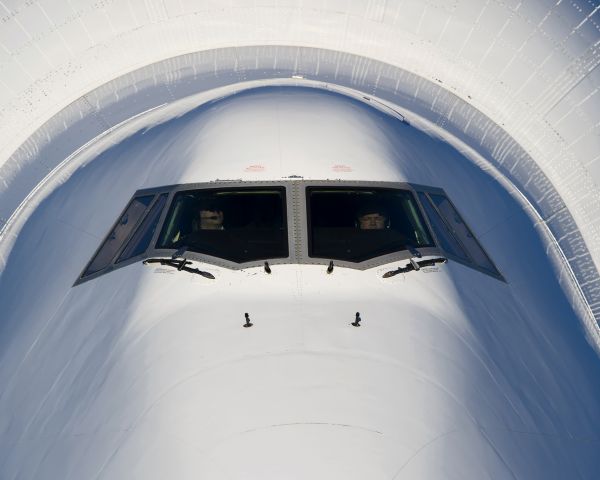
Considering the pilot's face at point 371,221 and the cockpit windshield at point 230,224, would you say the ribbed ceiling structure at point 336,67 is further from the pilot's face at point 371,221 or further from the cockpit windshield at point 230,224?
the pilot's face at point 371,221

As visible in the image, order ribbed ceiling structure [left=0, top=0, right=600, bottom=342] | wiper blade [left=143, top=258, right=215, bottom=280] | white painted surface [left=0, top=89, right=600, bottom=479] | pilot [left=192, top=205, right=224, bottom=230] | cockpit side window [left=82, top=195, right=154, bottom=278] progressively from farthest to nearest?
ribbed ceiling structure [left=0, top=0, right=600, bottom=342] < pilot [left=192, top=205, right=224, bottom=230] < cockpit side window [left=82, top=195, right=154, bottom=278] < wiper blade [left=143, top=258, right=215, bottom=280] < white painted surface [left=0, top=89, right=600, bottom=479]

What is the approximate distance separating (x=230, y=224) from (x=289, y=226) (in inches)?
22.1

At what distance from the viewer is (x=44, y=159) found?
1170 cm

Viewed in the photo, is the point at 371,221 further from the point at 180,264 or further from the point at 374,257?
the point at 180,264

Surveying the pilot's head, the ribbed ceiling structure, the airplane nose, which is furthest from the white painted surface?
the ribbed ceiling structure

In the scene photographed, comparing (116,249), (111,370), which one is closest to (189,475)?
(111,370)

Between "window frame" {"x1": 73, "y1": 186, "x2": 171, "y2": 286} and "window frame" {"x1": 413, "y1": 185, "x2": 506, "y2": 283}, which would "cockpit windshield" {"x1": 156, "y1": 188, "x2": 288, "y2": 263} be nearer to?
"window frame" {"x1": 73, "y1": 186, "x2": 171, "y2": 286}

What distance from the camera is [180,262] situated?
728 cm

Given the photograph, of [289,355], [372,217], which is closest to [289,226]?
[372,217]

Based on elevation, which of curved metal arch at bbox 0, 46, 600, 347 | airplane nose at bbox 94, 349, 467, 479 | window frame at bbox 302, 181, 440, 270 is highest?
curved metal arch at bbox 0, 46, 600, 347

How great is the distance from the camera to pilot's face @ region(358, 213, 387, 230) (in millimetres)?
8164

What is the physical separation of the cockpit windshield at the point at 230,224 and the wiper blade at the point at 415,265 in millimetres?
838

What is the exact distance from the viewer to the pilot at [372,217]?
321 inches

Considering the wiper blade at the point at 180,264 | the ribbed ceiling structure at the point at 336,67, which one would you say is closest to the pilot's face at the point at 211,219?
the wiper blade at the point at 180,264
